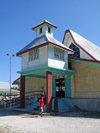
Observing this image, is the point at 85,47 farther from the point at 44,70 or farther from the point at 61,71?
the point at 44,70

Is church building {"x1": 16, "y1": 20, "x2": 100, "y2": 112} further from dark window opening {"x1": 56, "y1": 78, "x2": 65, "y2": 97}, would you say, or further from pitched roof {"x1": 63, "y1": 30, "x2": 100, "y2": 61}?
pitched roof {"x1": 63, "y1": 30, "x2": 100, "y2": 61}

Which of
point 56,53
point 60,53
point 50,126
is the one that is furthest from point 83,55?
point 50,126

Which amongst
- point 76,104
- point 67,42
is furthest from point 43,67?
point 67,42

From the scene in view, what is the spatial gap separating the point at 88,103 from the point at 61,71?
156 inches

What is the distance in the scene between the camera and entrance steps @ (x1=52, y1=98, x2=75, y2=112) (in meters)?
13.5

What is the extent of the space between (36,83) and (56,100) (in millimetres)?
6455

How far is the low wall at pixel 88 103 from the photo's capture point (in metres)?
14.1

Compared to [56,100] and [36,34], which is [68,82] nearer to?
[56,100]

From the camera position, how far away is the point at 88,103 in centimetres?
1462

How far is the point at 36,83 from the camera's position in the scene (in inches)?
822

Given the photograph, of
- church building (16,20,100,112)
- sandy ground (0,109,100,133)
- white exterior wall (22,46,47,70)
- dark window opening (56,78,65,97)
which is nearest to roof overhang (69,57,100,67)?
church building (16,20,100,112)

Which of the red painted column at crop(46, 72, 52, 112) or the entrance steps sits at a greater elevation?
the red painted column at crop(46, 72, 52, 112)

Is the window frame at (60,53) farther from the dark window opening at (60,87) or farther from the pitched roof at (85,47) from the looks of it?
the dark window opening at (60,87)

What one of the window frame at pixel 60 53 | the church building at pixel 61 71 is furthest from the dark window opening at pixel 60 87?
the window frame at pixel 60 53
